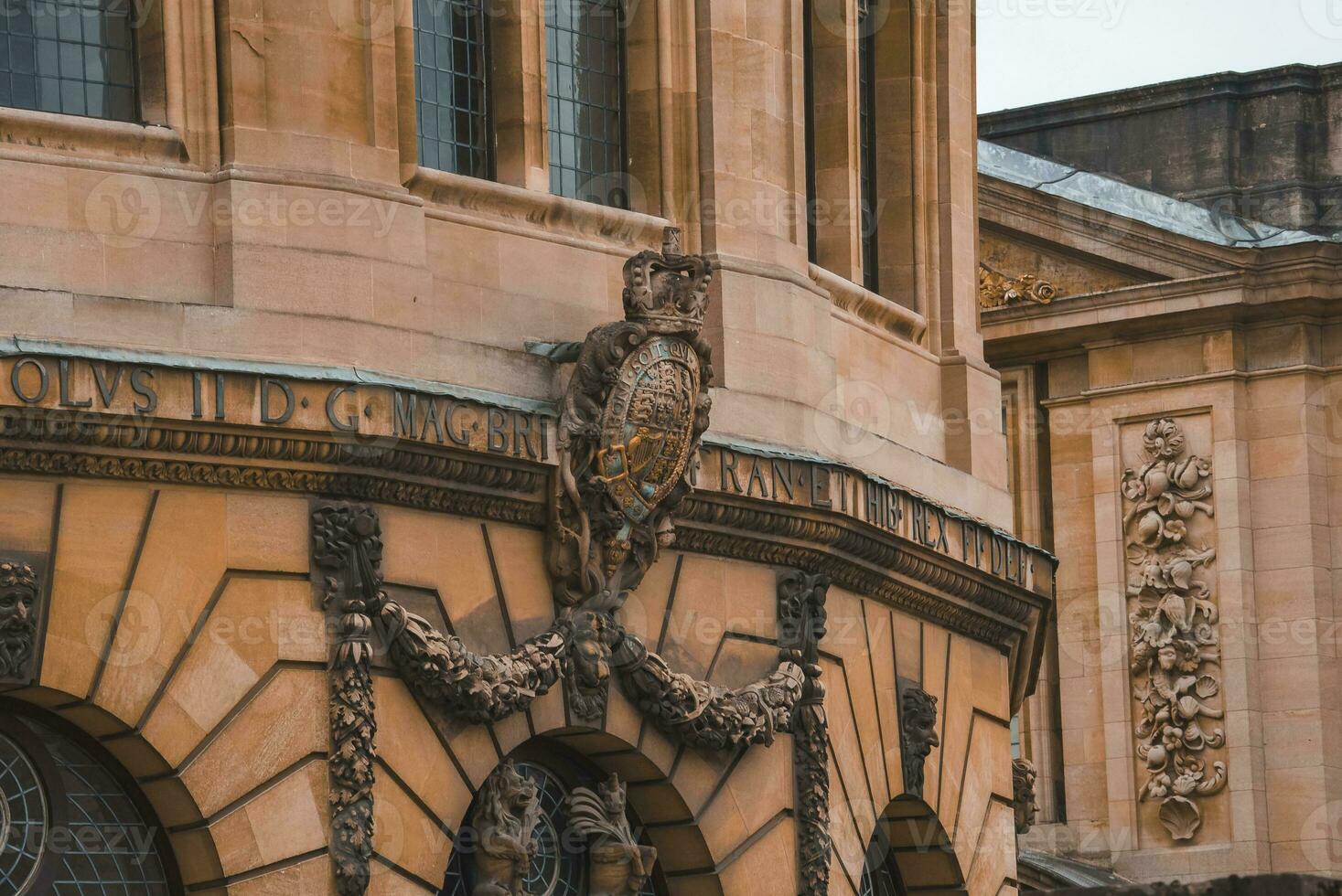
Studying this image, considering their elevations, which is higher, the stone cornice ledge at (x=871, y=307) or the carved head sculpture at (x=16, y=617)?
the stone cornice ledge at (x=871, y=307)

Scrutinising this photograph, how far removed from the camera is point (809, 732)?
3538 cm

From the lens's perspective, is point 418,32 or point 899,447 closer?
point 418,32

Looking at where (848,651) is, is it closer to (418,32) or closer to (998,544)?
(998,544)

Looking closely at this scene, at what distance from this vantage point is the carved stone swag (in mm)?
31422

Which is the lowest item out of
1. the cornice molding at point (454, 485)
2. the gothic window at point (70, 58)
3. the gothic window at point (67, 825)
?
the gothic window at point (67, 825)

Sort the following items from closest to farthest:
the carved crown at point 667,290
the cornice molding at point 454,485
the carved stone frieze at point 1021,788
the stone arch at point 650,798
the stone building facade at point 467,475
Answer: the cornice molding at point 454,485 < the stone building facade at point 467,475 < the carved crown at point 667,290 < the stone arch at point 650,798 < the carved stone frieze at point 1021,788

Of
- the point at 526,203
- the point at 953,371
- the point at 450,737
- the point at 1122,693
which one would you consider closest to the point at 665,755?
the point at 450,737

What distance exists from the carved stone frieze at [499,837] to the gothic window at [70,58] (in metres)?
6.25

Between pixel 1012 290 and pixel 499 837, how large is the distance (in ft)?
81.5

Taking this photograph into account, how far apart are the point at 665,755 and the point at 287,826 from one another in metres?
4.51

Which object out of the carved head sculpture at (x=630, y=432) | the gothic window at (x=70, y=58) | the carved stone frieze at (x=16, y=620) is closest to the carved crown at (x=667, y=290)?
the carved head sculpture at (x=630, y=432)

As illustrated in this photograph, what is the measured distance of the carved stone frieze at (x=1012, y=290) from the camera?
2179 inches

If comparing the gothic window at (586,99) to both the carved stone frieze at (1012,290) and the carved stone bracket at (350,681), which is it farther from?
the carved stone frieze at (1012,290)

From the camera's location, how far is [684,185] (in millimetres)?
36375
